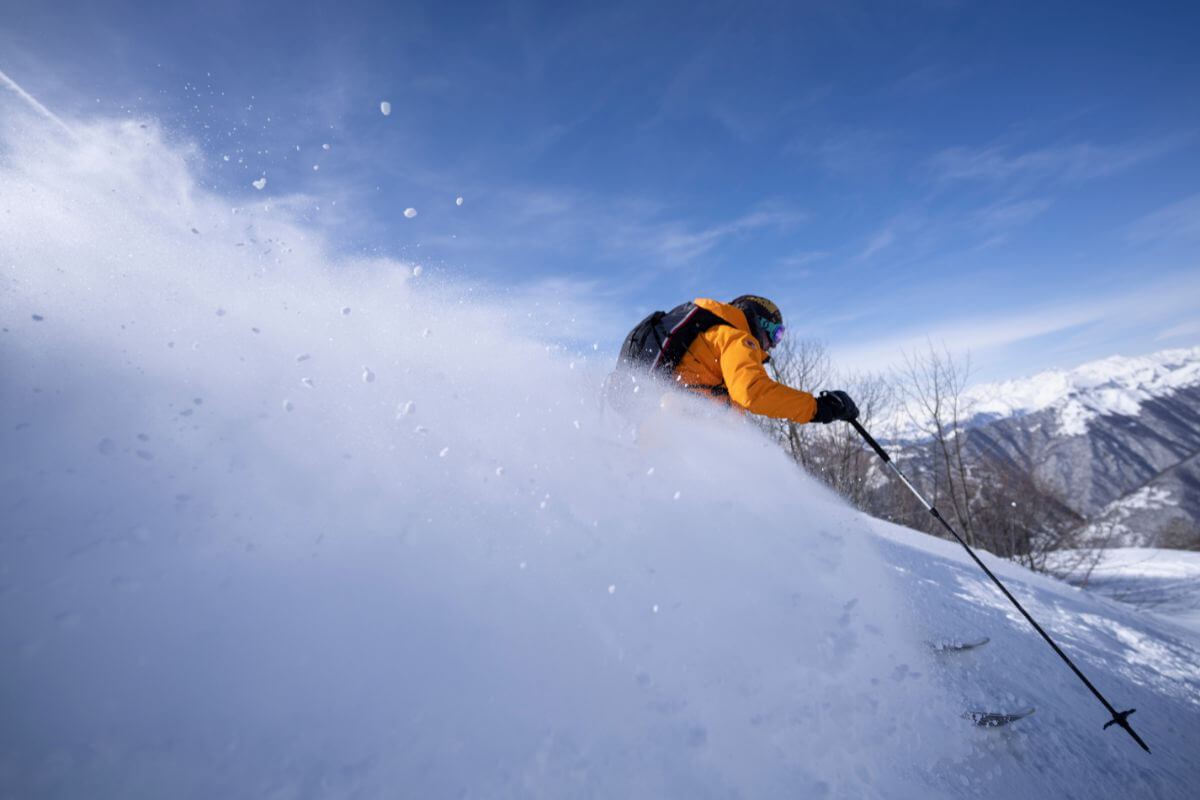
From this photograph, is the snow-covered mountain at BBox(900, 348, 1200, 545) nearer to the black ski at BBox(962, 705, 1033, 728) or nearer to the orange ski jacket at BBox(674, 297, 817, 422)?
the orange ski jacket at BBox(674, 297, 817, 422)

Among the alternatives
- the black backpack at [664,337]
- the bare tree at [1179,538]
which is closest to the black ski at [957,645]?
the black backpack at [664,337]

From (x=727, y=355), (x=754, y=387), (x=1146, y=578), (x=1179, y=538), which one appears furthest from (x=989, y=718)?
(x=1179, y=538)

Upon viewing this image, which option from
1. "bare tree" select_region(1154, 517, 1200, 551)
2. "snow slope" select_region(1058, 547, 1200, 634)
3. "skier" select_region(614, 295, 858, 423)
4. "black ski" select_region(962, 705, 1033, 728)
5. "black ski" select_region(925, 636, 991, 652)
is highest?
"skier" select_region(614, 295, 858, 423)

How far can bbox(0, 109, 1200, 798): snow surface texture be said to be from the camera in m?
1.73

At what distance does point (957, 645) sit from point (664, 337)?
3.47 m

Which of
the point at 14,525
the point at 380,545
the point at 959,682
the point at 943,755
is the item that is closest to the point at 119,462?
the point at 14,525

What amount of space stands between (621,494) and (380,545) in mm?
1724

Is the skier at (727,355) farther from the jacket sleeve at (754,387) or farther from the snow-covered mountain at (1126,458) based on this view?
the snow-covered mountain at (1126,458)

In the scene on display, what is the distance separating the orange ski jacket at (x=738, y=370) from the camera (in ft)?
14.1

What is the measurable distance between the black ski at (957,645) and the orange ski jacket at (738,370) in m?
1.98

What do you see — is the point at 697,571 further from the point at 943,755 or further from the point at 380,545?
the point at 380,545

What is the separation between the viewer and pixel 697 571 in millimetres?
3201

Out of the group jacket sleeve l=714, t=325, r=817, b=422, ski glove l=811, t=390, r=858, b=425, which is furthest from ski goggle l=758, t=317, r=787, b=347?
ski glove l=811, t=390, r=858, b=425

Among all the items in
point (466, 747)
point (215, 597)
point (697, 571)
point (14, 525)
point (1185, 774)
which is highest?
point (14, 525)
